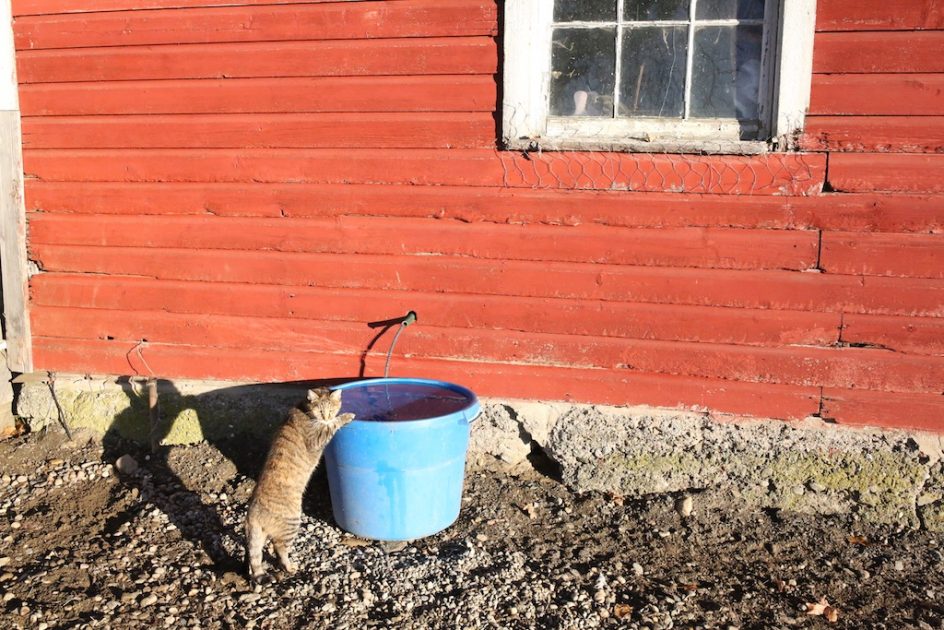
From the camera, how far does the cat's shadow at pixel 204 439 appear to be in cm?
436

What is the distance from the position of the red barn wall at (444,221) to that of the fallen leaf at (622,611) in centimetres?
124

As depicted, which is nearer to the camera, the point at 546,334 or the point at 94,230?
the point at 546,334

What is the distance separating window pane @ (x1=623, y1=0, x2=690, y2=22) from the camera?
4.08 m

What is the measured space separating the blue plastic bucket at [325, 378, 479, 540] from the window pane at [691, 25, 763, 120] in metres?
1.94

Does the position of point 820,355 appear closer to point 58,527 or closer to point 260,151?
point 260,151

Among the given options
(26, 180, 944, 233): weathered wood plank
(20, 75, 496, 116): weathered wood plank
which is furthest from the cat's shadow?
(20, 75, 496, 116): weathered wood plank

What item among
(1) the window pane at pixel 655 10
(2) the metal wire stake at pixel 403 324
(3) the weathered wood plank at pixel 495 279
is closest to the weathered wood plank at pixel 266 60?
(1) the window pane at pixel 655 10

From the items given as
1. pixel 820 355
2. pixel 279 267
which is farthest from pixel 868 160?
pixel 279 267

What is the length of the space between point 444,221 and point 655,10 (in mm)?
1529

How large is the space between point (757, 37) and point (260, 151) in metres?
2.71

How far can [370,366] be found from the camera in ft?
15.3

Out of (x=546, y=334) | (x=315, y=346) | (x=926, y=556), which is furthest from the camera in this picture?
(x=315, y=346)

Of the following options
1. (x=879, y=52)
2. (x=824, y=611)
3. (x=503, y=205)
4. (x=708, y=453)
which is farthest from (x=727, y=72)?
(x=824, y=611)

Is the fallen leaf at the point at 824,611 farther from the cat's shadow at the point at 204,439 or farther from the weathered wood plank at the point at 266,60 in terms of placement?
the weathered wood plank at the point at 266,60
